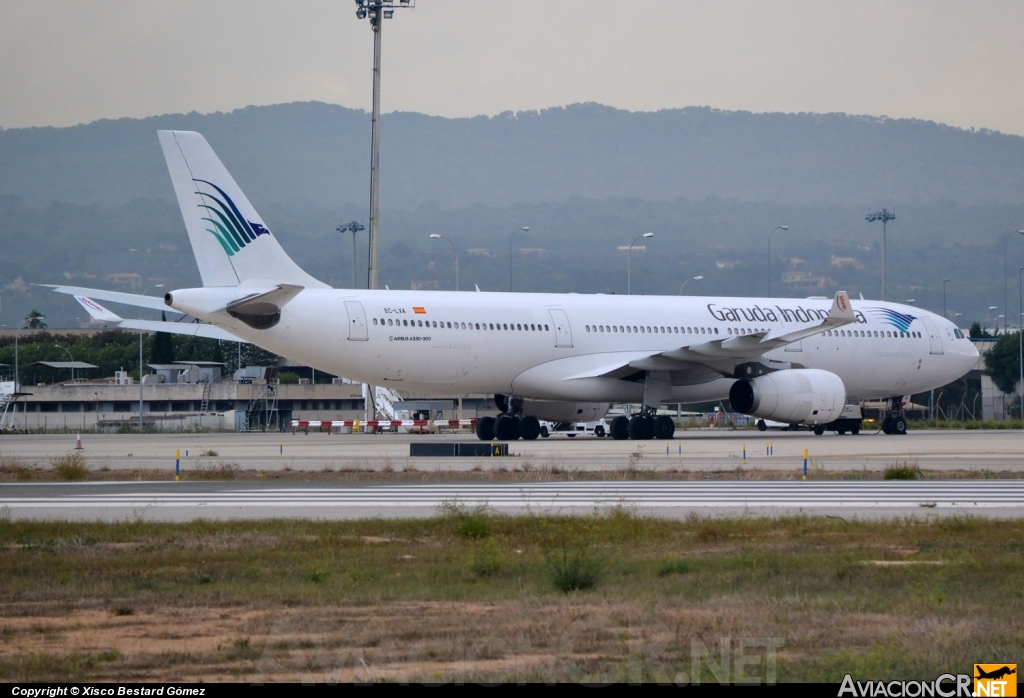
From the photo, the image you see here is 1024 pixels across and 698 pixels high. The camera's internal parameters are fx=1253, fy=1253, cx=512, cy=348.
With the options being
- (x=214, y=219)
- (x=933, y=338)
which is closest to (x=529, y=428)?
(x=214, y=219)

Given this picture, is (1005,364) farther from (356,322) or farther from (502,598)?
(502,598)

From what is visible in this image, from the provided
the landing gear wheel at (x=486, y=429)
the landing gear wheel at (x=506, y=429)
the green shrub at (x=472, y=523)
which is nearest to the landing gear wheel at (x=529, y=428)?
the landing gear wheel at (x=506, y=429)

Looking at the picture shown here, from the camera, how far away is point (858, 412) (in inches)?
1684

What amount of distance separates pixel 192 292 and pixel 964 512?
66.6 feet

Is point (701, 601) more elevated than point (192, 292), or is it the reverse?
point (192, 292)

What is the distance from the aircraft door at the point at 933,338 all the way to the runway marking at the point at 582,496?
22.7 metres

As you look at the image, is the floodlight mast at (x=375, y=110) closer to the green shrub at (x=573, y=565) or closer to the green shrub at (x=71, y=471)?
the green shrub at (x=71, y=471)

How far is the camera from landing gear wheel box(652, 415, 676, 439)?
35.6m

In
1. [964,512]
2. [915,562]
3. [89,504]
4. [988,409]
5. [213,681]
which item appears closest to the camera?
[213,681]

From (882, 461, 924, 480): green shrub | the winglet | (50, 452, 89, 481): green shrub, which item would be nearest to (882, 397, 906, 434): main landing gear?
the winglet

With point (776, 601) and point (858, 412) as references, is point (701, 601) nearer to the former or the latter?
point (776, 601)

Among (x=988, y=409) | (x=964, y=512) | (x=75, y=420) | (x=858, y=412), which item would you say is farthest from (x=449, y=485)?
(x=988, y=409)

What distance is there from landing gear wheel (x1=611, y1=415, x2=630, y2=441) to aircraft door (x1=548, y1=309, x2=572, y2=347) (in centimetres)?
272

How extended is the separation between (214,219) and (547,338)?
9.69 metres
